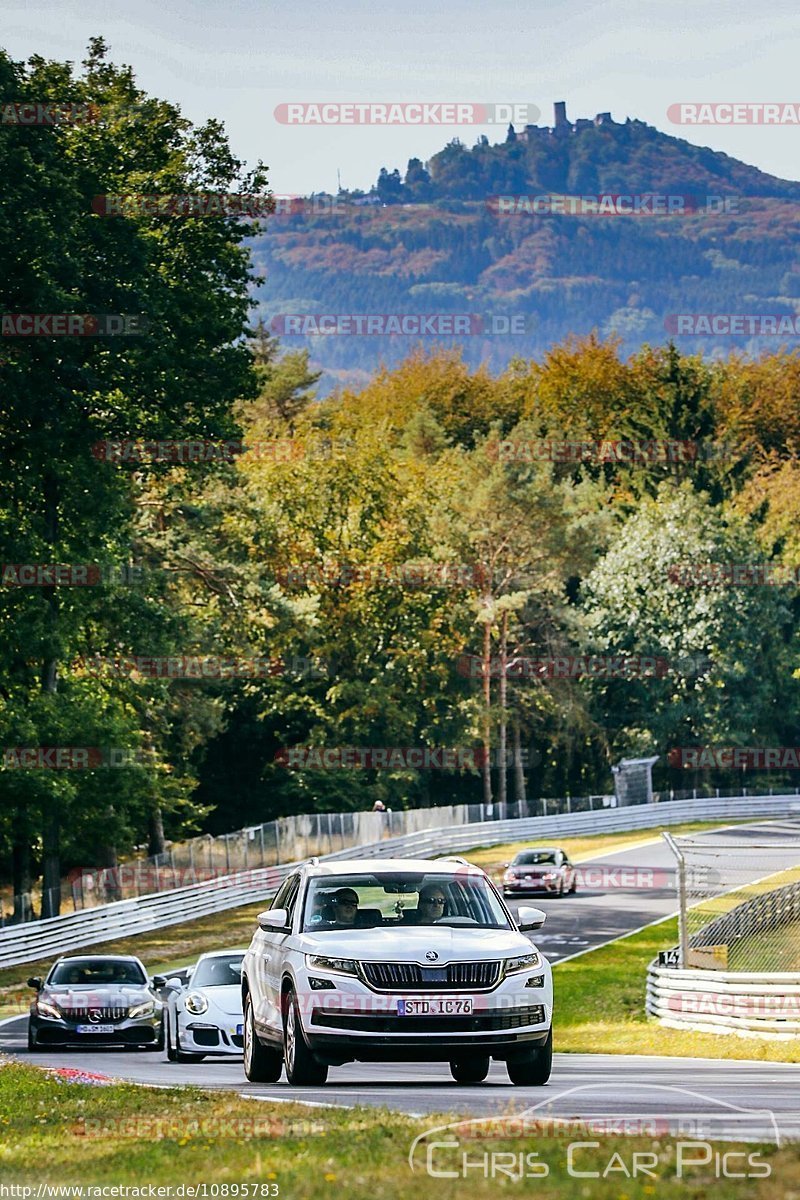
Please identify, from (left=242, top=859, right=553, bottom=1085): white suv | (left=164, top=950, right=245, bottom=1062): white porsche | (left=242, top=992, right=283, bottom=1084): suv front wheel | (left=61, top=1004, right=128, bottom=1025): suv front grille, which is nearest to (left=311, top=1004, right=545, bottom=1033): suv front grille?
(left=242, top=859, right=553, bottom=1085): white suv

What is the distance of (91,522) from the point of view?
45.8 m

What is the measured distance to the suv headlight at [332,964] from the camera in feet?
44.4

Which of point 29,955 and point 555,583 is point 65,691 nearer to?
point 29,955

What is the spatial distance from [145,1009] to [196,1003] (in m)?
3.70

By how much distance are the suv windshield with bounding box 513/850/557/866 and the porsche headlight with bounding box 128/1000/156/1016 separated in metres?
27.3

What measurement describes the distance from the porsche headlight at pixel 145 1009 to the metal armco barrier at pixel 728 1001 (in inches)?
300

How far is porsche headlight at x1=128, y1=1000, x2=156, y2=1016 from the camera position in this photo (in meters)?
25.0

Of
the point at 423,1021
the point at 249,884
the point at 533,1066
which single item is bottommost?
the point at 249,884

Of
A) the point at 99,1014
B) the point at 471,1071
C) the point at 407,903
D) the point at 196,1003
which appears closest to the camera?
the point at 407,903

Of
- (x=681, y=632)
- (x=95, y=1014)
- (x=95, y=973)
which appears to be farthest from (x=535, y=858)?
(x=681, y=632)

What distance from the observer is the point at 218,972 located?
22547mm

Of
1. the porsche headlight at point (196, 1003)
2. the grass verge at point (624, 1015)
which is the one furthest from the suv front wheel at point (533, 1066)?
the grass verge at point (624, 1015)

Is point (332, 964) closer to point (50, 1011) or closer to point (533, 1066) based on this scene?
point (533, 1066)

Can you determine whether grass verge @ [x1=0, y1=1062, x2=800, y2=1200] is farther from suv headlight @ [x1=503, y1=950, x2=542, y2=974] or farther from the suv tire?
the suv tire
